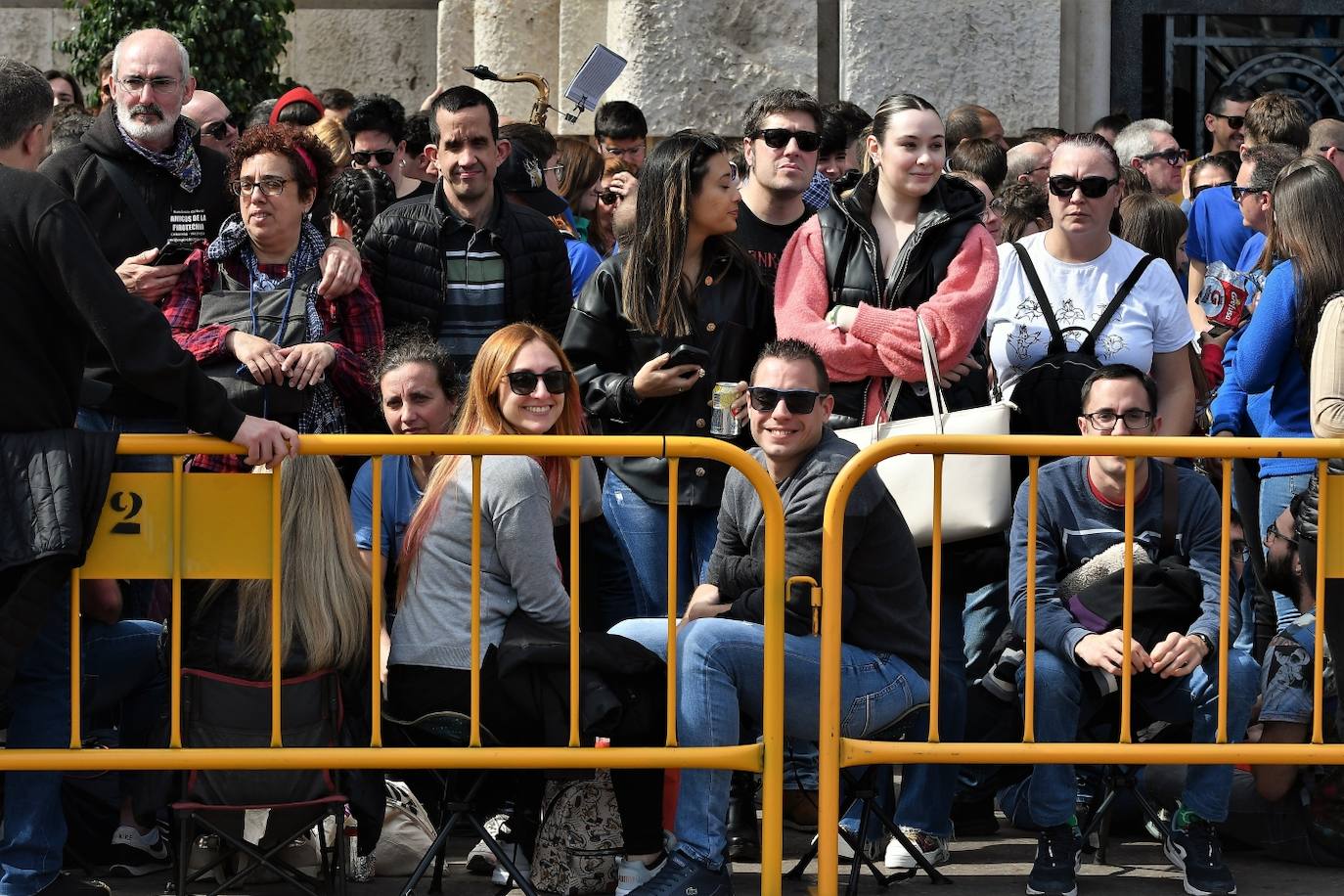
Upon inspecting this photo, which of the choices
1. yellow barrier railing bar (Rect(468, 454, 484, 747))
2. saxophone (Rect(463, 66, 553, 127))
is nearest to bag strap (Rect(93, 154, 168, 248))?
yellow barrier railing bar (Rect(468, 454, 484, 747))

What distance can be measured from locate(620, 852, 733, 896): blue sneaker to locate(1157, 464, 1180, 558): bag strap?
4.81ft

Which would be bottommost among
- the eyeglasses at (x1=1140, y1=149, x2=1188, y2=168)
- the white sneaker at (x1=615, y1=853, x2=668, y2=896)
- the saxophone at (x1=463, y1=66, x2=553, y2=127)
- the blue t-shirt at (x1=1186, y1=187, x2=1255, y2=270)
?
the white sneaker at (x1=615, y1=853, x2=668, y2=896)

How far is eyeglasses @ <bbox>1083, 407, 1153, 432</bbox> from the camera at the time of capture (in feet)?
17.9

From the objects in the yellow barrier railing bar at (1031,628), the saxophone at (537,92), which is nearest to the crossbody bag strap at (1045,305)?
the yellow barrier railing bar at (1031,628)

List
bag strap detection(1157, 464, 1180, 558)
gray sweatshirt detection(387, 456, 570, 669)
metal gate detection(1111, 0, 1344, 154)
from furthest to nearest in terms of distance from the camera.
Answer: metal gate detection(1111, 0, 1344, 154)
bag strap detection(1157, 464, 1180, 558)
gray sweatshirt detection(387, 456, 570, 669)

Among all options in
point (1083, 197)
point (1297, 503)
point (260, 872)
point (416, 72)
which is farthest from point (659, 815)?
point (416, 72)

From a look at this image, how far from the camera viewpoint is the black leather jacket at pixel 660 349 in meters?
5.80

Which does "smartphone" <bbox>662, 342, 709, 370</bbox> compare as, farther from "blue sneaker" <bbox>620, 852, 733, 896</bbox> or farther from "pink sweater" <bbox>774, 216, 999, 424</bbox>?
"blue sneaker" <bbox>620, 852, 733, 896</bbox>

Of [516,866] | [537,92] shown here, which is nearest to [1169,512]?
[516,866]

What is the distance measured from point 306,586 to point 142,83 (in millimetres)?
1882

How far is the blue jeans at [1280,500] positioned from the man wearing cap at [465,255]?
85.7 inches

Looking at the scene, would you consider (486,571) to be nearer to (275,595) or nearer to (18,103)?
(275,595)

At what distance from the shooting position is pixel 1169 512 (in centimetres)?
540

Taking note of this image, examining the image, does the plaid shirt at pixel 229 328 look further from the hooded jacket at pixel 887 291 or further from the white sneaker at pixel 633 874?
the white sneaker at pixel 633 874
